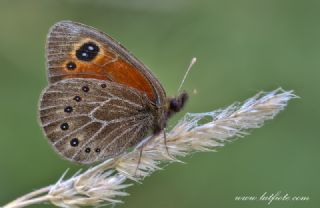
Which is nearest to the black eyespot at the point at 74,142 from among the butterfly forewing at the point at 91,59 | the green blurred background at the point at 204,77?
the butterfly forewing at the point at 91,59

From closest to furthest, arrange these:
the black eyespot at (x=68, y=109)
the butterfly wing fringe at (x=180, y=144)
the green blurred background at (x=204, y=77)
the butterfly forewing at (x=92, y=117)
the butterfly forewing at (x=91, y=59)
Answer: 1. the butterfly wing fringe at (x=180, y=144)
2. the butterfly forewing at (x=92, y=117)
3. the black eyespot at (x=68, y=109)
4. the butterfly forewing at (x=91, y=59)
5. the green blurred background at (x=204, y=77)

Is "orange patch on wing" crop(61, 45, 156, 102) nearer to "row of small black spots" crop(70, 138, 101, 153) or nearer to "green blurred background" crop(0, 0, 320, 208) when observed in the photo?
"row of small black spots" crop(70, 138, 101, 153)

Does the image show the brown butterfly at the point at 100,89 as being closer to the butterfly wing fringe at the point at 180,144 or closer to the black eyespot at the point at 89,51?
the black eyespot at the point at 89,51

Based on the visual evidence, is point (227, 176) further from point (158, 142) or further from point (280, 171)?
point (158, 142)

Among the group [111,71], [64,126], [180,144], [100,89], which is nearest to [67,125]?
[64,126]

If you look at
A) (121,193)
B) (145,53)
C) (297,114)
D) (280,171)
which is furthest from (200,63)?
(121,193)

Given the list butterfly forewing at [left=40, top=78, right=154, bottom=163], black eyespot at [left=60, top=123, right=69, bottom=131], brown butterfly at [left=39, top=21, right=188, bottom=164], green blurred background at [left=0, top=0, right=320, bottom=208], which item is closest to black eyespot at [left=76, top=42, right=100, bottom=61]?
brown butterfly at [left=39, top=21, right=188, bottom=164]
